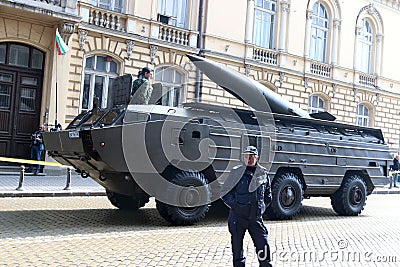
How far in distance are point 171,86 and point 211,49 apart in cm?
1356

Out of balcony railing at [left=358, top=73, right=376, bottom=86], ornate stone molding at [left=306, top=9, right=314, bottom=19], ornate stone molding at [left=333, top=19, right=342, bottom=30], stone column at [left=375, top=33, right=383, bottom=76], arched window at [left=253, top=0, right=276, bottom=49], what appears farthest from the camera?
stone column at [left=375, top=33, right=383, bottom=76]

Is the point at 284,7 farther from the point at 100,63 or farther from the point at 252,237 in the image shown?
the point at 252,237

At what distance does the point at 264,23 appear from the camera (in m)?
26.4

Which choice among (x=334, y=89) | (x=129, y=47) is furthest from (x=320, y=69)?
(x=129, y=47)

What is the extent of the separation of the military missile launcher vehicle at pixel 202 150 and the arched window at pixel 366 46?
67.4 ft

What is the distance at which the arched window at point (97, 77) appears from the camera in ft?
65.8

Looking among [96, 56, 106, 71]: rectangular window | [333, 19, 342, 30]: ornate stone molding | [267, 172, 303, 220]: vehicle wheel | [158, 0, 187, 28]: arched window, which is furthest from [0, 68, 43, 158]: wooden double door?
[333, 19, 342, 30]: ornate stone molding

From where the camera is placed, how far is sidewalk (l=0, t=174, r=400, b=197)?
1347 cm

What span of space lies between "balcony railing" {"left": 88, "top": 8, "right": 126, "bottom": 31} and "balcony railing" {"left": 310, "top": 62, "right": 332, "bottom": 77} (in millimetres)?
11645

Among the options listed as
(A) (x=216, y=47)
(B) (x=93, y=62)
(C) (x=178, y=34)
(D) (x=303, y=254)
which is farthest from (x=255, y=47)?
(D) (x=303, y=254)

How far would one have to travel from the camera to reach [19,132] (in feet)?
60.9

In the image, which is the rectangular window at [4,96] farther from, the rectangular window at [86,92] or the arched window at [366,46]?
the arched window at [366,46]

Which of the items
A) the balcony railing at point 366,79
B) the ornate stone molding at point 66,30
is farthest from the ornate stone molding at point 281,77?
the ornate stone molding at point 66,30

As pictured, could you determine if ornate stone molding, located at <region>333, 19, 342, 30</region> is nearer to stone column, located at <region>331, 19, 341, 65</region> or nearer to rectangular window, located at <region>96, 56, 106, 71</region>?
stone column, located at <region>331, 19, 341, 65</region>
